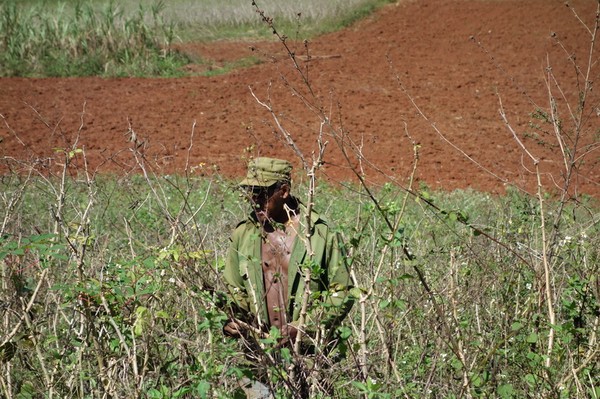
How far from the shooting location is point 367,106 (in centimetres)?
1548

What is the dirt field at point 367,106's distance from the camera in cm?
1197

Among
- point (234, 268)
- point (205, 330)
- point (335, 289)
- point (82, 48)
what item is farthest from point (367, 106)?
point (335, 289)

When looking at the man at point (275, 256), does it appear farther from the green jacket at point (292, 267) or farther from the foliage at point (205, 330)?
the foliage at point (205, 330)

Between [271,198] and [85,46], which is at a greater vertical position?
[271,198]

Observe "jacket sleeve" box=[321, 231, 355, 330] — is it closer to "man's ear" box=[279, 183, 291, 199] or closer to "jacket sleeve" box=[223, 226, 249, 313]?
"man's ear" box=[279, 183, 291, 199]

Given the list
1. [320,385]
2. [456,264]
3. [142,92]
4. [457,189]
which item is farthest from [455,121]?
[320,385]

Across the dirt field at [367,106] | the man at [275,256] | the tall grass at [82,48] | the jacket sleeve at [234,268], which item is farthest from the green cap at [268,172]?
the tall grass at [82,48]

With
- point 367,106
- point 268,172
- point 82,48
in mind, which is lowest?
point 367,106

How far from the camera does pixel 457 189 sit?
10883 millimetres

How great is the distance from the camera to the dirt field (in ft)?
39.3

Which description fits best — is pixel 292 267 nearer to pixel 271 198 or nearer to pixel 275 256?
pixel 275 256

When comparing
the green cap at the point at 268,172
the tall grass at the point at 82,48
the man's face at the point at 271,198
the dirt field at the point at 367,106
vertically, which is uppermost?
the green cap at the point at 268,172


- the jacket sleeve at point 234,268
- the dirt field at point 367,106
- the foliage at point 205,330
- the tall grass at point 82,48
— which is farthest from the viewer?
the tall grass at point 82,48

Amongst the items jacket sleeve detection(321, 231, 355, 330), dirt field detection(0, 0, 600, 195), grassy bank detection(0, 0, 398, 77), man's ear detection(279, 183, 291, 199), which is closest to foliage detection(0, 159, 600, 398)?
jacket sleeve detection(321, 231, 355, 330)
